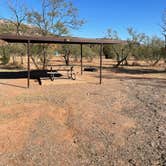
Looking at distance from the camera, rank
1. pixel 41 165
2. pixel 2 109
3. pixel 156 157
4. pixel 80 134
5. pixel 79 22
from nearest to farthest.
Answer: pixel 41 165, pixel 156 157, pixel 80 134, pixel 2 109, pixel 79 22

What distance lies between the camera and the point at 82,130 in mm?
5859

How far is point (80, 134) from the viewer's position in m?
5.61

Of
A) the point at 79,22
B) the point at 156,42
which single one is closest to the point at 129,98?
the point at 79,22

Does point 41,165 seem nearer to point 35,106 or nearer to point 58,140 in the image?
point 58,140

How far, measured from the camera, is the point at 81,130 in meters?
5.86

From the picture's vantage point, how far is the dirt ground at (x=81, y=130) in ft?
14.6

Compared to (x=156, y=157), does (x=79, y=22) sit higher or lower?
higher

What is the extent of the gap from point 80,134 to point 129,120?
1.77 metres

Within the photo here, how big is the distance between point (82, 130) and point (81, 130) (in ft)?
0.08

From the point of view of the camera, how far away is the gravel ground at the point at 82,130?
14.6 feet

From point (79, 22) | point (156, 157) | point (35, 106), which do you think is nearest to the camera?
Result: point (156, 157)

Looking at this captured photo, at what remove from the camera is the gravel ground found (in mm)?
4453

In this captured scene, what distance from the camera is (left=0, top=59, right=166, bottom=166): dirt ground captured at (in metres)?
4.45

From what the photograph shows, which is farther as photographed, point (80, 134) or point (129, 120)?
point (129, 120)
